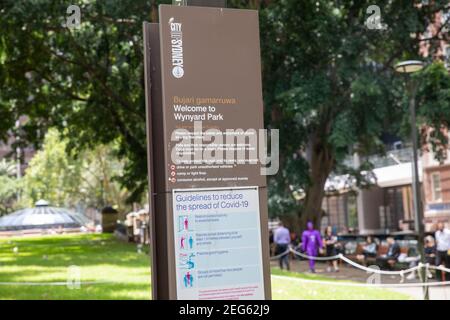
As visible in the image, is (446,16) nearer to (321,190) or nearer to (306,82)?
(306,82)

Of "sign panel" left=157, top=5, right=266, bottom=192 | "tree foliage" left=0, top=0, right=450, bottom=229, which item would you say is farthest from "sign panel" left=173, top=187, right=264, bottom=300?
"tree foliage" left=0, top=0, right=450, bottom=229

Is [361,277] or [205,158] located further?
[361,277]

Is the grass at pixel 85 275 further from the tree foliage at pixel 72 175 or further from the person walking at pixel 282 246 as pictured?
the tree foliage at pixel 72 175

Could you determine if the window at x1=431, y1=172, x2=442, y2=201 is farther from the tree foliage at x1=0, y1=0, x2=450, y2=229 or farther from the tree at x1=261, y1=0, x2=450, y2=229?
the tree at x1=261, y1=0, x2=450, y2=229

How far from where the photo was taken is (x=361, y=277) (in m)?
18.8

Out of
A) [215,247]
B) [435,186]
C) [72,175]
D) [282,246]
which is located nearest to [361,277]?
[282,246]

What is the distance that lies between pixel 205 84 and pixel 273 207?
2055 cm

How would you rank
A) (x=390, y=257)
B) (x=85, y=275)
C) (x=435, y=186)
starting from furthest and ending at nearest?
(x=435, y=186), (x=390, y=257), (x=85, y=275)

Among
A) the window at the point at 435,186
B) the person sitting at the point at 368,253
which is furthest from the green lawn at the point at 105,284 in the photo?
the window at the point at 435,186

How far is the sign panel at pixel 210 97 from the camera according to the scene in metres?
4.54

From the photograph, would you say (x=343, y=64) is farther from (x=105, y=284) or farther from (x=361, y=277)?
(x=105, y=284)

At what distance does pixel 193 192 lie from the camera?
457 cm

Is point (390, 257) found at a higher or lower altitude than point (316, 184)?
lower

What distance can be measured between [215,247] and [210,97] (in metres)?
1.08
